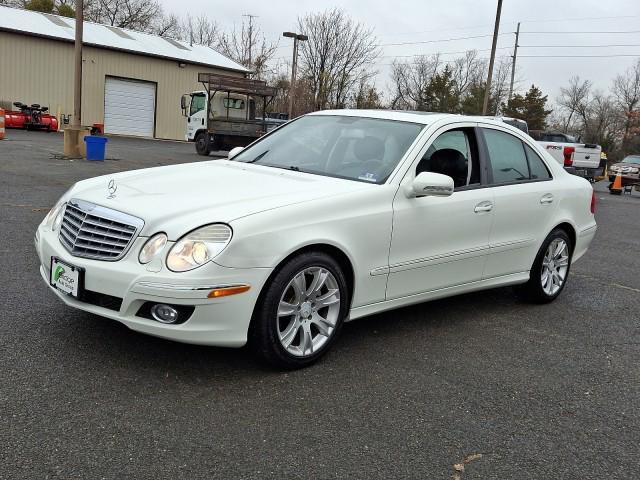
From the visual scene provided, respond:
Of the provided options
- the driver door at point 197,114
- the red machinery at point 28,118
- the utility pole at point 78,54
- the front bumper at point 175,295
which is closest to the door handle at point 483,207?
the front bumper at point 175,295

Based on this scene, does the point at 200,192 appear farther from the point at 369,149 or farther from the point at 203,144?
the point at 203,144

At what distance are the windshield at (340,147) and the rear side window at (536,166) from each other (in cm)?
134

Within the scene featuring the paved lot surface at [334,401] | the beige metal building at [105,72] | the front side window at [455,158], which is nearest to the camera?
the paved lot surface at [334,401]

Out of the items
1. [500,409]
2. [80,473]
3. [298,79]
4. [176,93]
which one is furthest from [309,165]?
[298,79]

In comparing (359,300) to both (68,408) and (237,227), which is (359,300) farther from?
(68,408)

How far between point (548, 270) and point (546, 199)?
0.66 m

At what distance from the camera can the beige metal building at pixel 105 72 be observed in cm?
2906

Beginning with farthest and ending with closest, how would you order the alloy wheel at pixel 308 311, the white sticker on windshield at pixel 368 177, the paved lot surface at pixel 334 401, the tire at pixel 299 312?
the white sticker on windshield at pixel 368 177 < the alloy wheel at pixel 308 311 < the tire at pixel 299 312 < the paved lot surface at pixel 334 401

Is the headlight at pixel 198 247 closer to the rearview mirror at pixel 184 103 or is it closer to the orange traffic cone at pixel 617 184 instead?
the orange traffic cone at pixel 617 184

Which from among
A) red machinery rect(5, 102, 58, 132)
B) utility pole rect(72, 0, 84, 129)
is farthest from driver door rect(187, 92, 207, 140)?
red machinery rect(5, 102, 58, 132)

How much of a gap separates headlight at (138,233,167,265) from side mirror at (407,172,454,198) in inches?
65.1

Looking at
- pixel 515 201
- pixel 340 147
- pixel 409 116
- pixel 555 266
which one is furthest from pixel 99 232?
pixel 555 266

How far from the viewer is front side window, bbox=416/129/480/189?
441cm

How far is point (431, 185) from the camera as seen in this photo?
398cm
